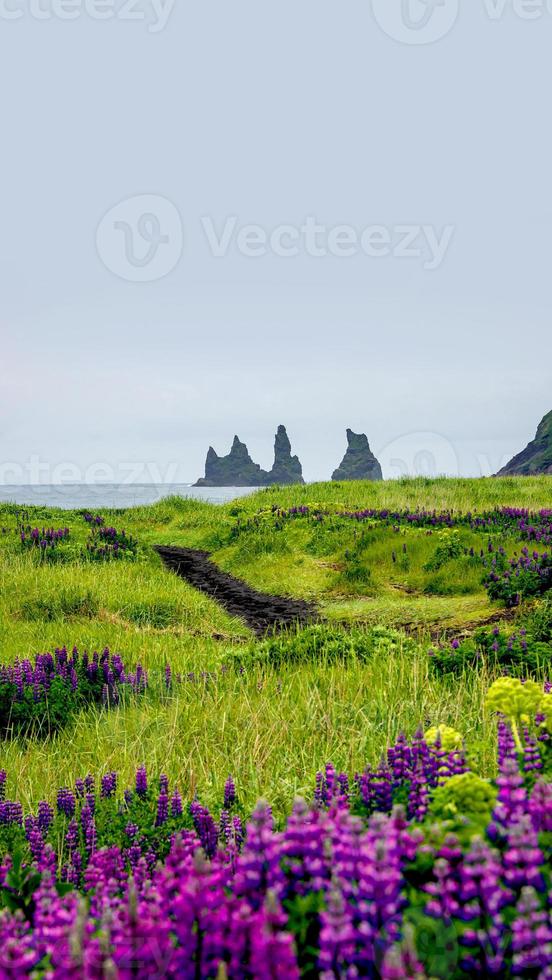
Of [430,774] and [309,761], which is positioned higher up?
[430,774]

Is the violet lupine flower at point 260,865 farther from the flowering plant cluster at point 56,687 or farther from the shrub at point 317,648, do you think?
the shrub at point 317,648

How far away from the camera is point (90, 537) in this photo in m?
17.8

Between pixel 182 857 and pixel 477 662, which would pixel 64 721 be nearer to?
pixel 477 662

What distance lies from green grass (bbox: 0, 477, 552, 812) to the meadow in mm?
37

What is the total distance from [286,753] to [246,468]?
166568mm

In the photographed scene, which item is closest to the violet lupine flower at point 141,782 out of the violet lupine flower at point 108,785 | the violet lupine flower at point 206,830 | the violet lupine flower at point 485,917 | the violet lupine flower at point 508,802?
the violet lupine flower at point 108,785

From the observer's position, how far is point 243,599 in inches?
525


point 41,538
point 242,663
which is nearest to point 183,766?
point 242,663

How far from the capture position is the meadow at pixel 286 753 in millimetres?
1543

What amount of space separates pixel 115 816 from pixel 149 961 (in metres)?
2.20

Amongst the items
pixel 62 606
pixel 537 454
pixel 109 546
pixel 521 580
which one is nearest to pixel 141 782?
pixel 62 606

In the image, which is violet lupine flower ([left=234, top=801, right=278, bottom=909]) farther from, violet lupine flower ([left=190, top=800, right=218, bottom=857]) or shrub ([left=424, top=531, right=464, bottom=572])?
shrub ([left=424, top=531, right=464, bottom=572])

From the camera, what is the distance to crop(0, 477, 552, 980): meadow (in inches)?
60.7

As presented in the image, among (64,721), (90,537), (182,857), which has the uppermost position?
(90,537)
